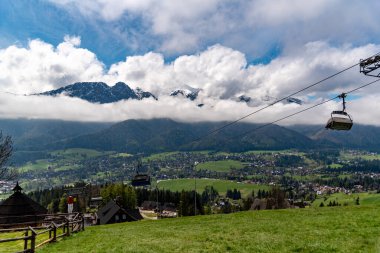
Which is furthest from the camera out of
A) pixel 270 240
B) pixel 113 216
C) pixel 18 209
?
pixel 113 216

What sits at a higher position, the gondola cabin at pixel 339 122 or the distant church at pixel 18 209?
the gondola cabin at pixel 339 122

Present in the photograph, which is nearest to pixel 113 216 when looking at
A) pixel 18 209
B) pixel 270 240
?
pixel 18 209

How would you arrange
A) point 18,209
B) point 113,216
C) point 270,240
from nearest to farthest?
point 270,240 → point 18,209 → point 113,216

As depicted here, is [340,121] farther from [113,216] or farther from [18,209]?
[113,216]

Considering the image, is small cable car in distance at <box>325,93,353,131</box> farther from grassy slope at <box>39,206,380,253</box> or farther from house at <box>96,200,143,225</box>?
house at <box>96,200,143,225</box>

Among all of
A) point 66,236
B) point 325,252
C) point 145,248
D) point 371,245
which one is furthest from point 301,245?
point 66,236

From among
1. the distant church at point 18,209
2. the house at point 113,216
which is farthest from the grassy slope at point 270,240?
the house at point 113,216

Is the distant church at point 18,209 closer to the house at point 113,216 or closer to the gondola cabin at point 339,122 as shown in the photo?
the house at point 113,216

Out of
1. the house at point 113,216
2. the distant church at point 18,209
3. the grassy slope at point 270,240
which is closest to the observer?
the grassy slope at point 270,240

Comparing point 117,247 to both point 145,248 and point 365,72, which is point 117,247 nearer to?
point 145,248

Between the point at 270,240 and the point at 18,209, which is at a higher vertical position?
the point at 270,240

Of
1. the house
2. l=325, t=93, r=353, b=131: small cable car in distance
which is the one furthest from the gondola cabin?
the house

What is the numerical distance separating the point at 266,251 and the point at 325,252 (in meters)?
3.23

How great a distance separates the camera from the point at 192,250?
22297mm
